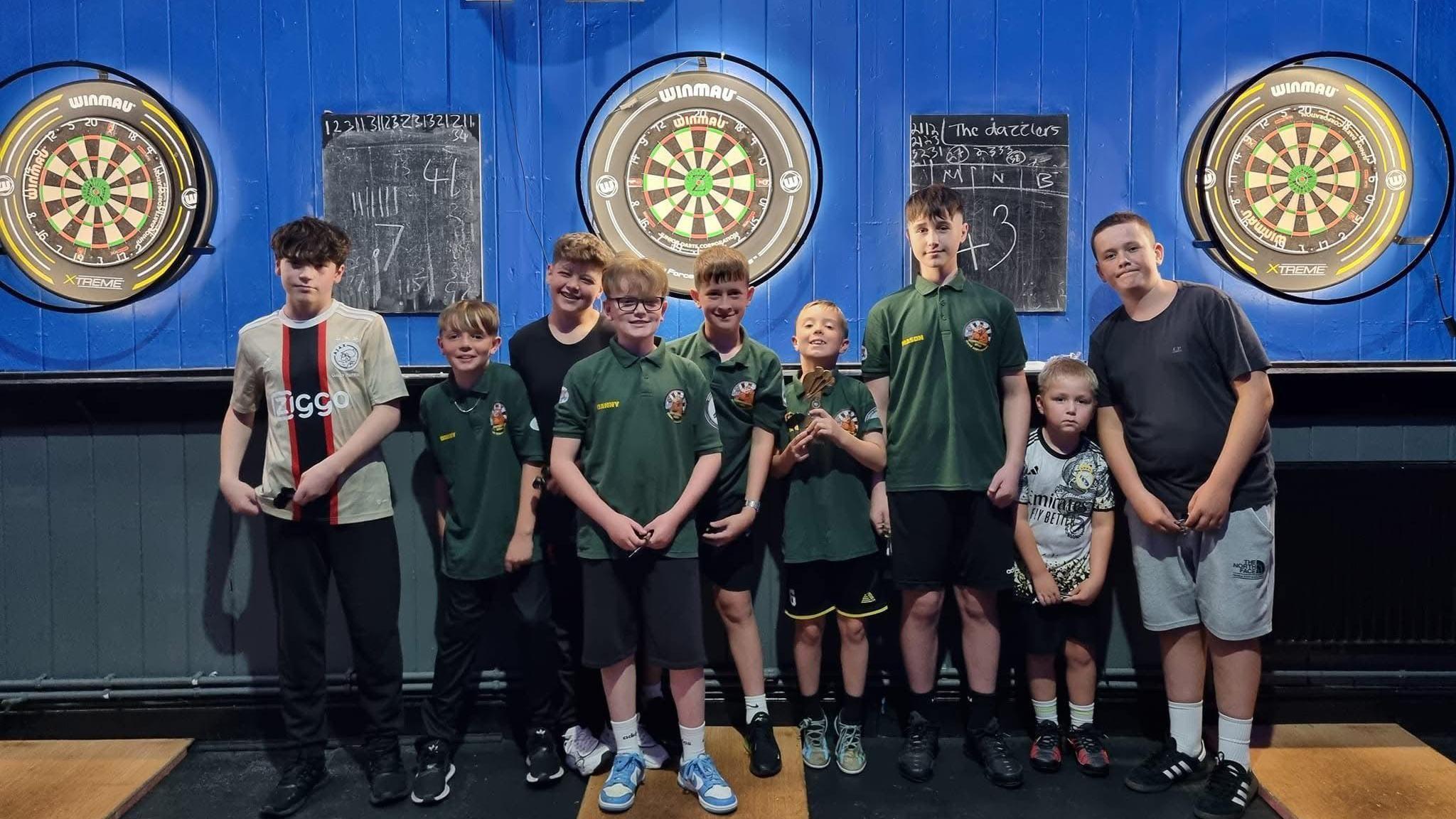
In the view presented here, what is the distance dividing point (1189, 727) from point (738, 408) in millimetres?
1545

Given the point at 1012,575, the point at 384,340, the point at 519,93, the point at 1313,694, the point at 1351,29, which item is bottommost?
the point at 1313,694

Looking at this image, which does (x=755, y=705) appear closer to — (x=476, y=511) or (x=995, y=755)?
(x=995, y=755)

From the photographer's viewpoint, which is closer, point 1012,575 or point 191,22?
point 1012,575

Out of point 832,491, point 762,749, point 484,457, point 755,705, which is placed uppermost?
point 484,457

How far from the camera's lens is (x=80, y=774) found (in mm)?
2639

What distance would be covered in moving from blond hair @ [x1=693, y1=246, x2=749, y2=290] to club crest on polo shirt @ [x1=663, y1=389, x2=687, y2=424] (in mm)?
326

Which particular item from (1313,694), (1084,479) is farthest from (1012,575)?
(1313,694)

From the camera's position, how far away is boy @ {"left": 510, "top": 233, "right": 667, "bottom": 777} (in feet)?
8.28

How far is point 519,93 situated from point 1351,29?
2.67 meters

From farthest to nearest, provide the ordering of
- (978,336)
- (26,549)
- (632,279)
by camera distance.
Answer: (26,549) → (978,336) → (632,279)

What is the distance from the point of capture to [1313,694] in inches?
114

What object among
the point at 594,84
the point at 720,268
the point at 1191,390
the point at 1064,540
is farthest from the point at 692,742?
the point at 594,84

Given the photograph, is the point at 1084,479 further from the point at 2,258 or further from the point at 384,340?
the point at 2,258

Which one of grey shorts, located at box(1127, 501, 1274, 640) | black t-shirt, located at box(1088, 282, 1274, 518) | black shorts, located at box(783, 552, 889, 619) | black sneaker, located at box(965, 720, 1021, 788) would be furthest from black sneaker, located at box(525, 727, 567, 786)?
black t-shirt, located at box(1088, 282, 1274, 518)
